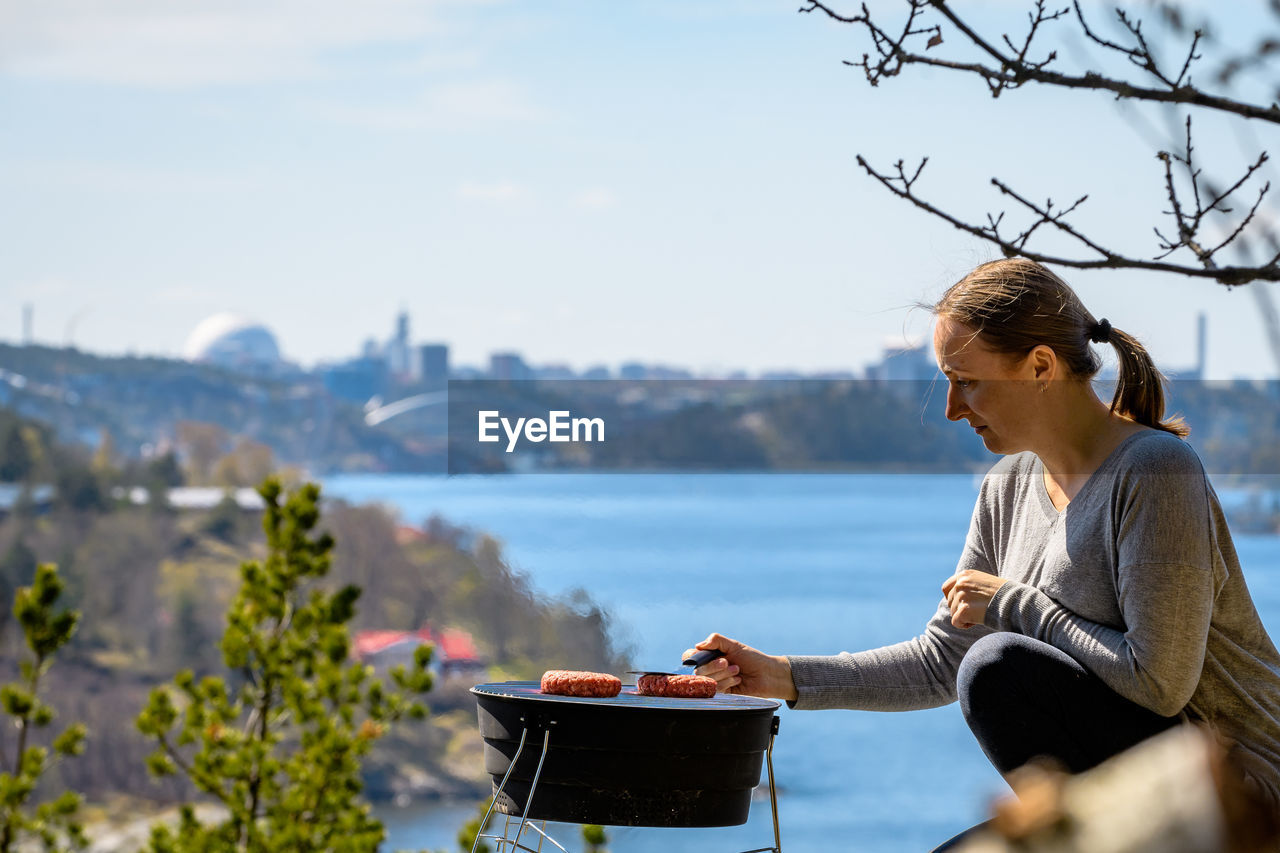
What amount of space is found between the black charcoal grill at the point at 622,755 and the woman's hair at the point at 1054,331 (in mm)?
560

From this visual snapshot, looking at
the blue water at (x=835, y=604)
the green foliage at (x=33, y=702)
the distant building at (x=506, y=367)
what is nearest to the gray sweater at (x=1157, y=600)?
the green foliage at (x=33, y=702)

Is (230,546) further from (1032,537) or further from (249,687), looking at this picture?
(1032,537)

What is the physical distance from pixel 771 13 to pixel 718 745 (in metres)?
31.0

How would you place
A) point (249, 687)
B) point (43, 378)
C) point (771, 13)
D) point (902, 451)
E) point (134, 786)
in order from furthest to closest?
point (43, 378) < point (134, 786) < point (771, 13) < point (902, 451) < point (249, 687)

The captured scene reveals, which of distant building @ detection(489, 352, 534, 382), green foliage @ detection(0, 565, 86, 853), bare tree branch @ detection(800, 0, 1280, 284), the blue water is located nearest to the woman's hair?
bare tree branch @ detection(800, 0, 1280, 284)

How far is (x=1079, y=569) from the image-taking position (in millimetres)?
1729

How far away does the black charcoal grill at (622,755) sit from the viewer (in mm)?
1706

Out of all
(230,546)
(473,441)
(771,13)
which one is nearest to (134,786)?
(230,546)

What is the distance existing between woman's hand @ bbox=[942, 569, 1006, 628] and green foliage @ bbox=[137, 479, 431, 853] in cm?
251

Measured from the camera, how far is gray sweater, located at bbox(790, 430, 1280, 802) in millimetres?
1590

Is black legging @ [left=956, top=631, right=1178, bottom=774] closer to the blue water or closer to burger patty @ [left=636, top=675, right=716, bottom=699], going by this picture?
burger patty @ [left=636, top=675, right=716, bottom=699]

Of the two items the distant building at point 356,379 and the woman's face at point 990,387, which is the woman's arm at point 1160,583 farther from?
the distant building at point 356,379

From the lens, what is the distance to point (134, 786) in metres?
35.1

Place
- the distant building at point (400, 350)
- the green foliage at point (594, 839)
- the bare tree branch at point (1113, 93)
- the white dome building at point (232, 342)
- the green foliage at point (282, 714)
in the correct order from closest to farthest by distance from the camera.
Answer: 1. the bare tree branch at point (1113, 93)
2. the green foliage at point (282, 714)
3. the green foliage at point (594, 839)
4. the white dome building at point (232, 342)
5. the distant building at point (400, 350)
